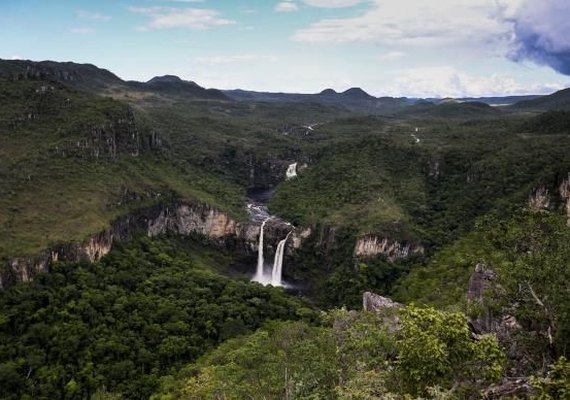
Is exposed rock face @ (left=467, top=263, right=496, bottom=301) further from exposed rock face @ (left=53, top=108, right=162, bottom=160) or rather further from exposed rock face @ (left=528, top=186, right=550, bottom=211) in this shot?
exposed rock face @ (left=53, top=108, right=162, bottom=160)

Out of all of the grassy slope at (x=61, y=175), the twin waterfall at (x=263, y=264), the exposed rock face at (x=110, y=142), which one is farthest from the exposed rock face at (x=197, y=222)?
the exposed rock face at (x=110, y=142)

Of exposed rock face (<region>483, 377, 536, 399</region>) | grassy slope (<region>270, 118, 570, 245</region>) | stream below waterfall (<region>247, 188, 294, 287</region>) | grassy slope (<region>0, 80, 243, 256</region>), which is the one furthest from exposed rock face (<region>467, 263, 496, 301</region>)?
stream below waterfall (<region>247, 188, 294, 287</region>)

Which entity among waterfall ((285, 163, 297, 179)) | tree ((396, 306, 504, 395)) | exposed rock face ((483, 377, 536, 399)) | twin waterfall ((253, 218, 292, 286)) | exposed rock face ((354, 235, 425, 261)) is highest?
tree ((396, 306, 504, 395))

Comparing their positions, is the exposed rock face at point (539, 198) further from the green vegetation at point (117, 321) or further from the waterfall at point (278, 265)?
the waterfall at point (278, 265)

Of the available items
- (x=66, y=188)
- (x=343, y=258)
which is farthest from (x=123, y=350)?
(x=343, y=258)

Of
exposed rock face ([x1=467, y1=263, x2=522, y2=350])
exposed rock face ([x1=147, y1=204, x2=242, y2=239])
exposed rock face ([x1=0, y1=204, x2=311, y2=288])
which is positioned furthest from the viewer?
exposed rock face ([x1=147, y1=204, x2=242, y2=239])

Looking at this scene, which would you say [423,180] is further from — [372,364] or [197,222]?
[372,364]

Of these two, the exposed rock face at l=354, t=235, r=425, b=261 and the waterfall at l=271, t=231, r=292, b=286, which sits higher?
the exposed rock face at l=354, t=235, r=425, b=261

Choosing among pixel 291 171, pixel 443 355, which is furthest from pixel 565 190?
pixel 291 171
